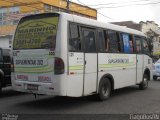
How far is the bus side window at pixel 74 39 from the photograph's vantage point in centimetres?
975

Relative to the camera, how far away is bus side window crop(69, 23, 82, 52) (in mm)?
9755

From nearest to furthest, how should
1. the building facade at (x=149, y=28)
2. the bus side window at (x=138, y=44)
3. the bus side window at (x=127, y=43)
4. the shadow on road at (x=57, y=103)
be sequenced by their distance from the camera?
the shadow on road at (x=57, y=103)
the bus side window at (x=127, y=43)
the bus side window at (x=138, y=44)
the building facade at (x=149, y=28)

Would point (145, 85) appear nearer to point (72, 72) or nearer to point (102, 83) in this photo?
point (102, 83)

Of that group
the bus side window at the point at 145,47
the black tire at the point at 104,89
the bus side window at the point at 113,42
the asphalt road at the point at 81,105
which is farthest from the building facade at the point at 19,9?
the black tire at the point at 104,89

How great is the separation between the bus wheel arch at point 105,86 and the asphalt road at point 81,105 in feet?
0.73

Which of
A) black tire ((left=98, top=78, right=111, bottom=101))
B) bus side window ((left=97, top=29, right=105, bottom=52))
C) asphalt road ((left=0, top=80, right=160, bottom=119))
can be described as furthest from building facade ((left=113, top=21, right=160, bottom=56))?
bus side window ((left=97, top=29, right=105, bottom=52))

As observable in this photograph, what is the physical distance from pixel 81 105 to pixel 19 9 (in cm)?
3462

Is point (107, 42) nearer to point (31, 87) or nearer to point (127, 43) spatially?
point (127, 43)

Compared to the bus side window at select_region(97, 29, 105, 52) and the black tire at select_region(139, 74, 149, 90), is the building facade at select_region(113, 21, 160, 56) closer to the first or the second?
the black tire at select_region(139, 74, 149, 90)

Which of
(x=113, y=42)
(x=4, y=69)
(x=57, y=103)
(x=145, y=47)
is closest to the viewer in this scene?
(x=57, y=103)

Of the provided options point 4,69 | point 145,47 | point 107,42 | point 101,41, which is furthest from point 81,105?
point 145,47

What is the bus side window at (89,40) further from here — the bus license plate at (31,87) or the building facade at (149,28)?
the building facade at (149,28)

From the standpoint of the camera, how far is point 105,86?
460 inches

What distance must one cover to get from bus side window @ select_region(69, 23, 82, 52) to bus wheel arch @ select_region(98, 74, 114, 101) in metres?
1.84
